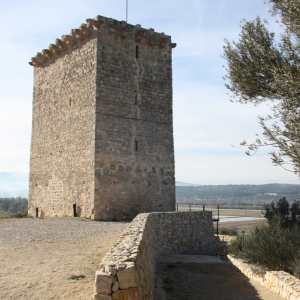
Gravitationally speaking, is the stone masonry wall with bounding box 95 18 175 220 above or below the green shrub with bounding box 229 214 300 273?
above

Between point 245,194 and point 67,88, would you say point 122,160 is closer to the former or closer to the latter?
point 67,88

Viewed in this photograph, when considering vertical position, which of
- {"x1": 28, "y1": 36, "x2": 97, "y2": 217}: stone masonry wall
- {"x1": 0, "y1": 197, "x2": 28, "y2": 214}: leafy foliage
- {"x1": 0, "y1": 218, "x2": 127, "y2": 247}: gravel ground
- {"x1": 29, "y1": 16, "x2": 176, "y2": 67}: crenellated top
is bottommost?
{"x1": 0, "y1": 197, "x2": 28, "y2": 214}: leafy foliage

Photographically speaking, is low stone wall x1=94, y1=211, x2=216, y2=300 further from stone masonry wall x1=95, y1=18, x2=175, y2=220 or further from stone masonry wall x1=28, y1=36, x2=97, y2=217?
stone masonry wall x1=28, y1=36, x2=97, y2=217

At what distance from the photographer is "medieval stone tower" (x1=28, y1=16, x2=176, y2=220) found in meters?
13.7

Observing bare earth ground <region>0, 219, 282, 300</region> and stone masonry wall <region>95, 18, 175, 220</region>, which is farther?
stone masonry wall <region>95, 18, 175, 220</region>

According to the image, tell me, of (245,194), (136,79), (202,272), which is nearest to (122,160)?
(136,79)

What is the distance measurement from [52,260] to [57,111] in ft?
32.3

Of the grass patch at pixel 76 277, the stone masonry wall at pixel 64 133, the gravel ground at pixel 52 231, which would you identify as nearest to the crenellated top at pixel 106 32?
the stone masonry wall at pixel 64 133

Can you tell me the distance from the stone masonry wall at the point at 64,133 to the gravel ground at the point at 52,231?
6.28 ft

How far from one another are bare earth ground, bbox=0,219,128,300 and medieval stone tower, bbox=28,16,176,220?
305 centimetres

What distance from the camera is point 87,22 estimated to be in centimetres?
1427

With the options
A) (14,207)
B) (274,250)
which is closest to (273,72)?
(274,250)

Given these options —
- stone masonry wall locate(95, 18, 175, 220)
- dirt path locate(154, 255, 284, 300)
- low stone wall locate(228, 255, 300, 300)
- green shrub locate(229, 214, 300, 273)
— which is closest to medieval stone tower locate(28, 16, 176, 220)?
stone masonry wall locate(95, 18, 175, 220)

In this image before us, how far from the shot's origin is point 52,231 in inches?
403
